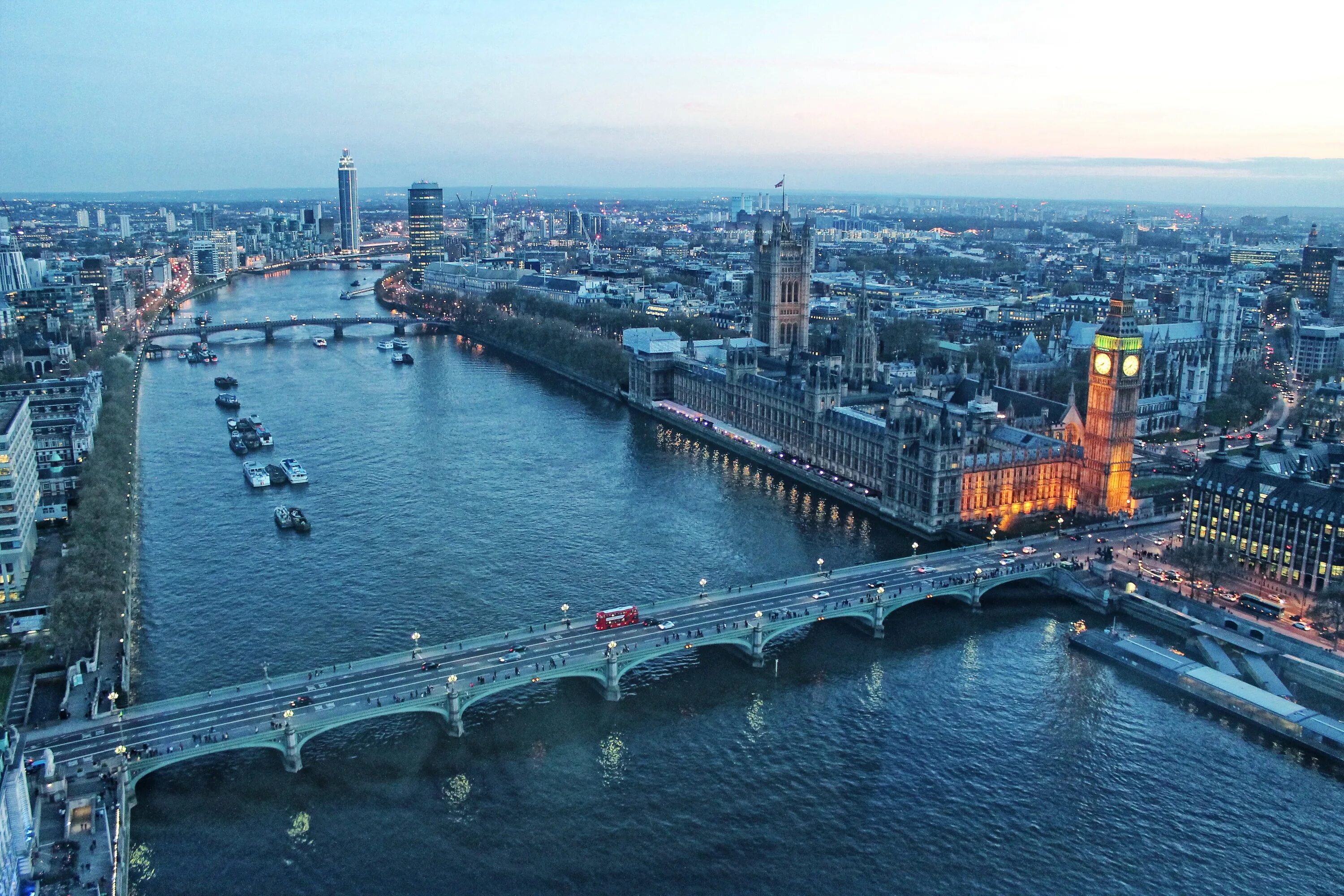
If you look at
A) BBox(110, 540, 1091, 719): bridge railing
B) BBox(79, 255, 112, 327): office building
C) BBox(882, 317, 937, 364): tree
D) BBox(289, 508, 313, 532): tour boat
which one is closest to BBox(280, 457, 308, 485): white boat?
BBox(289, 508, 313, 532): tour boat

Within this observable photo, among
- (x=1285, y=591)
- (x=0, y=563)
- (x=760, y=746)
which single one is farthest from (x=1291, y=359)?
(x=0, y=563)

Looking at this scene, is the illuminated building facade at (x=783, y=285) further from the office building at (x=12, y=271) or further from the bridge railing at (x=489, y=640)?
the office building at (x=12, y=271)

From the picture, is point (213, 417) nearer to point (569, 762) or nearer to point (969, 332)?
point (569, 762)

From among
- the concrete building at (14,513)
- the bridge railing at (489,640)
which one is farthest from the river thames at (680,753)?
the concrete building at (14,513)

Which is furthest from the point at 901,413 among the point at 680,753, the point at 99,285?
the point at 99,285

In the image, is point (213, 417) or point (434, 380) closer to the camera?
point (213, 417)

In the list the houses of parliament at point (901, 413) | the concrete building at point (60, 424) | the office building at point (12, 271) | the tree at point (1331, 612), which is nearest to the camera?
the tree at point (1331, 612)

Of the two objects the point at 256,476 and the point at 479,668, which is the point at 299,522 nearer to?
the point at 256,476
